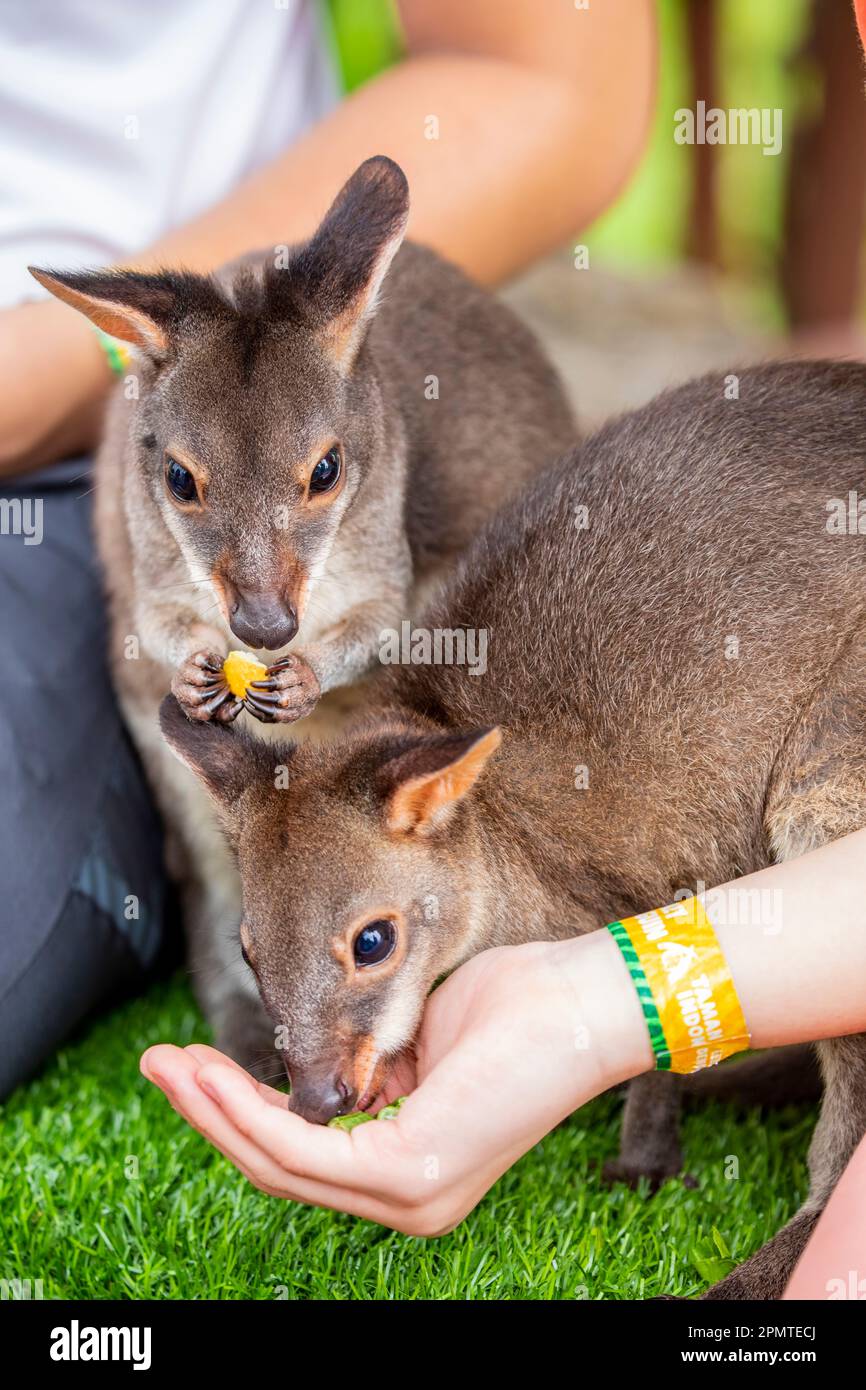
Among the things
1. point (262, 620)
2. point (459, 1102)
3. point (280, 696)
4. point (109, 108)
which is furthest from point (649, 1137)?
point (109, 108)

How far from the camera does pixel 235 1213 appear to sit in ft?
9.31

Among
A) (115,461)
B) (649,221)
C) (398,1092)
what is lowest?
(398,1092)

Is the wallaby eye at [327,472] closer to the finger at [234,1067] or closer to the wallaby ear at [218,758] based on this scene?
the wallaby ear at [218,758]

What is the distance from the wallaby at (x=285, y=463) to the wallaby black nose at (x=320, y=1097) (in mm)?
708

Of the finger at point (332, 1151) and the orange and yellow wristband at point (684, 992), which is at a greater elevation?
the orange and yellow wristband at point (684, 992)

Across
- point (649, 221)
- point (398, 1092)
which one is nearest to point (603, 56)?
point (398, 1092)

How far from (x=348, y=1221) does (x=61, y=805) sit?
1172mm

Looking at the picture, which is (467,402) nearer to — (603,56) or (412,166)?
(412,166)

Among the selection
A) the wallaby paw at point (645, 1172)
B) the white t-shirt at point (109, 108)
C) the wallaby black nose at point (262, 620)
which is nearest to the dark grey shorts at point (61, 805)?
the white t-shirt at point (109, 108)

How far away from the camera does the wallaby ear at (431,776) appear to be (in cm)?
249

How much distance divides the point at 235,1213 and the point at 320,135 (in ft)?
8.87

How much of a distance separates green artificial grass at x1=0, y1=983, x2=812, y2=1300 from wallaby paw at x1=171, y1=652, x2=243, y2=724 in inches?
35.5

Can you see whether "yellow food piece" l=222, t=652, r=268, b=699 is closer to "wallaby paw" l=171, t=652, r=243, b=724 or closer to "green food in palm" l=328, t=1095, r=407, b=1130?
"wallaby paw" l=171, t=652, r=243, b=724

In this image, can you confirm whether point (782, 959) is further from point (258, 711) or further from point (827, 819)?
point (258, 711)
